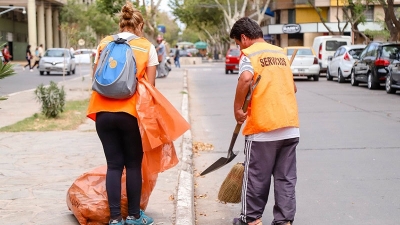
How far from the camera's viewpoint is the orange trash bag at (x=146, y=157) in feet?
17.0

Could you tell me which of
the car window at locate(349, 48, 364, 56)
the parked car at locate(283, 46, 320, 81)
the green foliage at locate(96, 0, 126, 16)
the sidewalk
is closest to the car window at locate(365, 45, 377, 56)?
the car window at locate(349, 48, 364, 56)

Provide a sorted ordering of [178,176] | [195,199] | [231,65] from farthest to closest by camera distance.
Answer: [231,65] < [178,176] < [195,199]

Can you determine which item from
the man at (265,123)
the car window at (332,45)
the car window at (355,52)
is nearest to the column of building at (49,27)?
the car window at (332,45)

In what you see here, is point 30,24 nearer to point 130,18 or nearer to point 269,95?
point 130,18

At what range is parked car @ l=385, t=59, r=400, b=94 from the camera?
19.4 m

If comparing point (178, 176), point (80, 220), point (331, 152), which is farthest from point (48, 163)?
point (331, 152)

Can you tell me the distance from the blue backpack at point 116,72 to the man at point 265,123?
0.85m

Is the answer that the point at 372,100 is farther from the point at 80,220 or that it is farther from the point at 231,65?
the point at 231,65

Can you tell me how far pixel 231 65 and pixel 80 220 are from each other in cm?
3251

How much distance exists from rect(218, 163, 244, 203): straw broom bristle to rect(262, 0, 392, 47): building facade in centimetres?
5876

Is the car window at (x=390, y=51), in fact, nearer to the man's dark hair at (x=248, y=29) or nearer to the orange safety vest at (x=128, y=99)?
the man's dark hair at (x=248, y=29)

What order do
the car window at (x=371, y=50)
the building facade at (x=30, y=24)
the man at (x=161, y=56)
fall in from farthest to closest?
the building facade at (x=30, y=24) < the man at (x=161, y=56) < the car window at (x=371, y=50)

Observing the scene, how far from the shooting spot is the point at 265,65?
521 centimetres

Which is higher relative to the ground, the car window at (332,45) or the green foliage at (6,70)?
the car window at (332,45)
